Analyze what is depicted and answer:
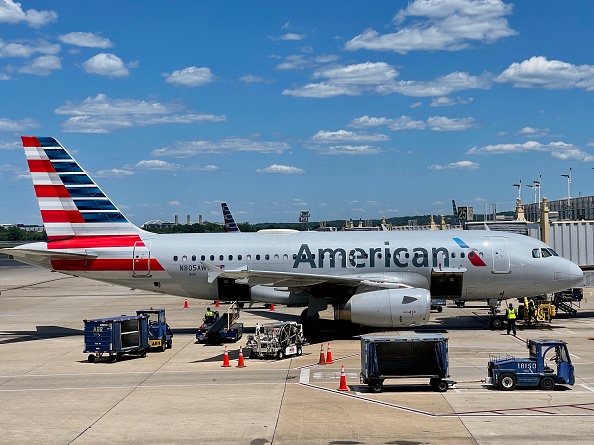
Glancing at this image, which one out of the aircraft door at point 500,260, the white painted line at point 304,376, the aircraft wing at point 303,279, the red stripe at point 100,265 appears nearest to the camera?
the white painted line at point 304,376

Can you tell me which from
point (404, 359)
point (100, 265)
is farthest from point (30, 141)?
point (404, 359)

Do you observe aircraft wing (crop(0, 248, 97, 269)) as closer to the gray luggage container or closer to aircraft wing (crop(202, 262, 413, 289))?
aircraft wing (crop(202, 262, 413, 289))

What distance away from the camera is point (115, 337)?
28.3 meters

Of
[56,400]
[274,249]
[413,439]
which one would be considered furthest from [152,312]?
[413,439]

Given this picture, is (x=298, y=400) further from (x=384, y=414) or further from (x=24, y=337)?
(x=24, y=337)

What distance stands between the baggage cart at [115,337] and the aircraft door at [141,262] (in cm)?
631

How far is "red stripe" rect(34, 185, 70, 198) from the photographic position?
35.9 m

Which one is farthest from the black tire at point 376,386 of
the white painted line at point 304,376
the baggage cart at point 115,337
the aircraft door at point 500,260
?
the aircraft door at point 500,260

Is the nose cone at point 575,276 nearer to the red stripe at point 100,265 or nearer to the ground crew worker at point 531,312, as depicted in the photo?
the ground crew worker at point 531,312

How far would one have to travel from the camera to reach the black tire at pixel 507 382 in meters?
21.7

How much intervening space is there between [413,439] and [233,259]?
20832mm

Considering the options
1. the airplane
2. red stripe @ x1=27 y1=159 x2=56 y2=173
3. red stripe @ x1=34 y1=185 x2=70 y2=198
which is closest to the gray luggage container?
the airplane

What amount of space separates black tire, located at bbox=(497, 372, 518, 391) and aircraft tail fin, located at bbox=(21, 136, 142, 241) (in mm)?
21469

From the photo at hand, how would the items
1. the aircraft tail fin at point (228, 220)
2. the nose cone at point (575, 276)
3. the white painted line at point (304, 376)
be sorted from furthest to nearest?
the aircraft tail fin at point (228, 220) < the nose cone at point (575, 276) < the white painted line at point (304, 376)
